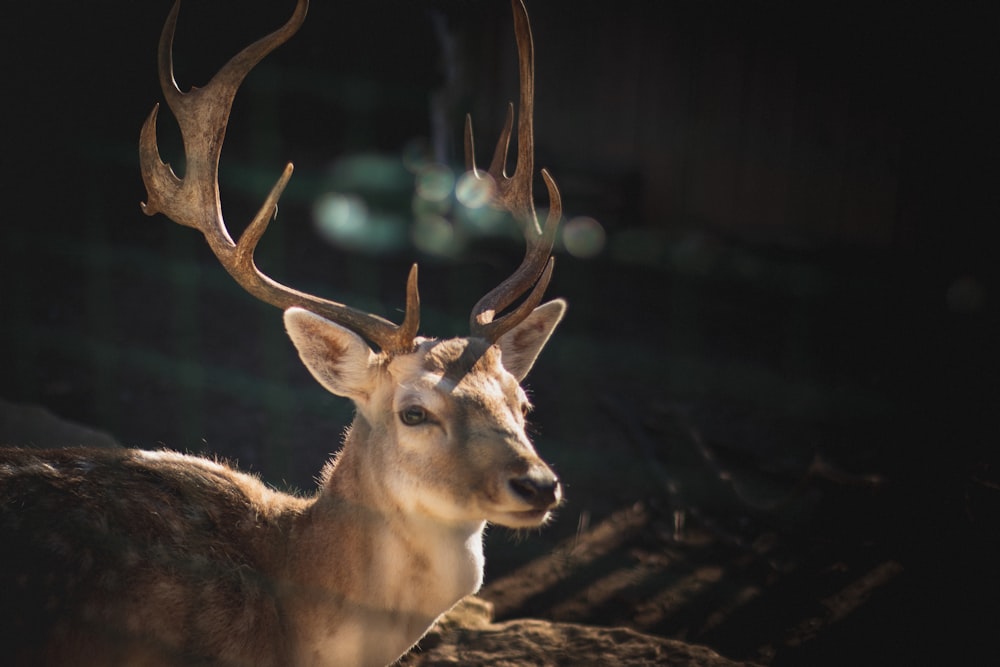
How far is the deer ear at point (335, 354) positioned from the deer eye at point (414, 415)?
0.26m

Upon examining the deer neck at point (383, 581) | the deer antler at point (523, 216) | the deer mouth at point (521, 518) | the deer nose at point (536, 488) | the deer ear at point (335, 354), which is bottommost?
the deer neck at point (383, 581)

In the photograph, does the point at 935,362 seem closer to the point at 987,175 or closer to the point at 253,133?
the point at 987,175

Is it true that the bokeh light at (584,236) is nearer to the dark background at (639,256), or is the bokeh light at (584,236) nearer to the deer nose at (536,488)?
the dark background at (639,256)

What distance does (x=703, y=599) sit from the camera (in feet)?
17.3

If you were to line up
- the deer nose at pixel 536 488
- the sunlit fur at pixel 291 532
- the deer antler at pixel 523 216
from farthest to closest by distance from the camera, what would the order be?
the deer antler at pixel 523 216 < the deer nose at pixel 536 488 < the sunlit fur at pixel 291 532

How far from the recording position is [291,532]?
3.56 meters

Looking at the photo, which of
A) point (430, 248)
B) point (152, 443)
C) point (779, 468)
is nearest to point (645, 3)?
point (430, 248)

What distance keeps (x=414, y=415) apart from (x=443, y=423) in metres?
0.11

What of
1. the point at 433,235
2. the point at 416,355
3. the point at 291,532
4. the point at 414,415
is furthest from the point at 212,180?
A: the point at 433,235

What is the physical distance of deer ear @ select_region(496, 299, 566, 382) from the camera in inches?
158

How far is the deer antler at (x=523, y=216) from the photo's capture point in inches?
148

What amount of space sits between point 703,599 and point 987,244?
417 cm

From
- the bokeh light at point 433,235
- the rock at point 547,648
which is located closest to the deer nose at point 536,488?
the rock at point 547,648

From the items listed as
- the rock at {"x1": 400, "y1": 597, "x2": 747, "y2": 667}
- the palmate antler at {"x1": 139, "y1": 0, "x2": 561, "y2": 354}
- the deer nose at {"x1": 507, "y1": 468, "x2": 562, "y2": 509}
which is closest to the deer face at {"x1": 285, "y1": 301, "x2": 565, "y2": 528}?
the deer nose at {"x1": 507, "y1": 468, "x2": 562, "y2": 509}
